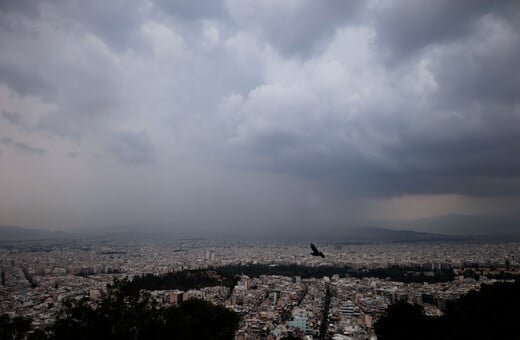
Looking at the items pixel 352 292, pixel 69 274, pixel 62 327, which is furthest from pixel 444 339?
pixel 69 274

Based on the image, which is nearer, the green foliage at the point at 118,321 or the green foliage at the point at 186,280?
the green foliage at the point at 118,321

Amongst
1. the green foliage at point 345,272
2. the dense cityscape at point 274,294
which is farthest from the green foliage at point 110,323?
the green foliage at point 345,272

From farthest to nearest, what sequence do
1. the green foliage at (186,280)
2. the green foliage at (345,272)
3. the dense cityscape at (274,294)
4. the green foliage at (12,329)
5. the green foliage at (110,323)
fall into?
the green foliage at (345,272), the green foliage at (186,280), the dense cityscape at (274,294), the green foliage at (110,323), the green foliage at (12,329)

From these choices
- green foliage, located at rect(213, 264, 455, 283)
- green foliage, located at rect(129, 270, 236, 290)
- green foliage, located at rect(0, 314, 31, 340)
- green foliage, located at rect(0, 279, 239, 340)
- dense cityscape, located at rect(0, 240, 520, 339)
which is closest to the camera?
green foliage, located at rect(0, 314, 31, 340)

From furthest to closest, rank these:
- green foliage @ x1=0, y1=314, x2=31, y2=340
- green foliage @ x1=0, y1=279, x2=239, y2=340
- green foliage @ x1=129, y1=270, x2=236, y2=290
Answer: green foliage @ x1=129, y1=270, x2=236, y2=290
green foliage @ x1=0, y1=279, x2=239, y2=340
green foliage @ x1=0, y1=314, x2=31, y2=340

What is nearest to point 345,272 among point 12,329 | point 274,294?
point 274,294

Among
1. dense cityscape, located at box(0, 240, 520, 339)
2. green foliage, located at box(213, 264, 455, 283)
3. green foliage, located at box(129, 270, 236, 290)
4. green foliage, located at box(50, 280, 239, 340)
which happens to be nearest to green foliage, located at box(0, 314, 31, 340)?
green foliage, located at box(50, 280, 239, 340)

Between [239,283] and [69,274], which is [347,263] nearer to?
[239,283]

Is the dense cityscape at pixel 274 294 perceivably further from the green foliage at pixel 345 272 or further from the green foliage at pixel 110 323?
the green foliage at pixel 110 323

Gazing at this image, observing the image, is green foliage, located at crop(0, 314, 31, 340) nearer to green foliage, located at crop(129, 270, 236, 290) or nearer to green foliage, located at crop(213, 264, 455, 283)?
green foliage, located at crop(129, 270, 236, 290)

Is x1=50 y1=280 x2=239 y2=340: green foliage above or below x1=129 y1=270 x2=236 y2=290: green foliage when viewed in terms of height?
above

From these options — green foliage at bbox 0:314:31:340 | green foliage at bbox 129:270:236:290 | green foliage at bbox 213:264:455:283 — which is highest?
green foliage at bbox 0:314:31:340

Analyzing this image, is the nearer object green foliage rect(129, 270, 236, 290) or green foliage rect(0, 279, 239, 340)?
green foliage rect(0, 279, 239, 340)
